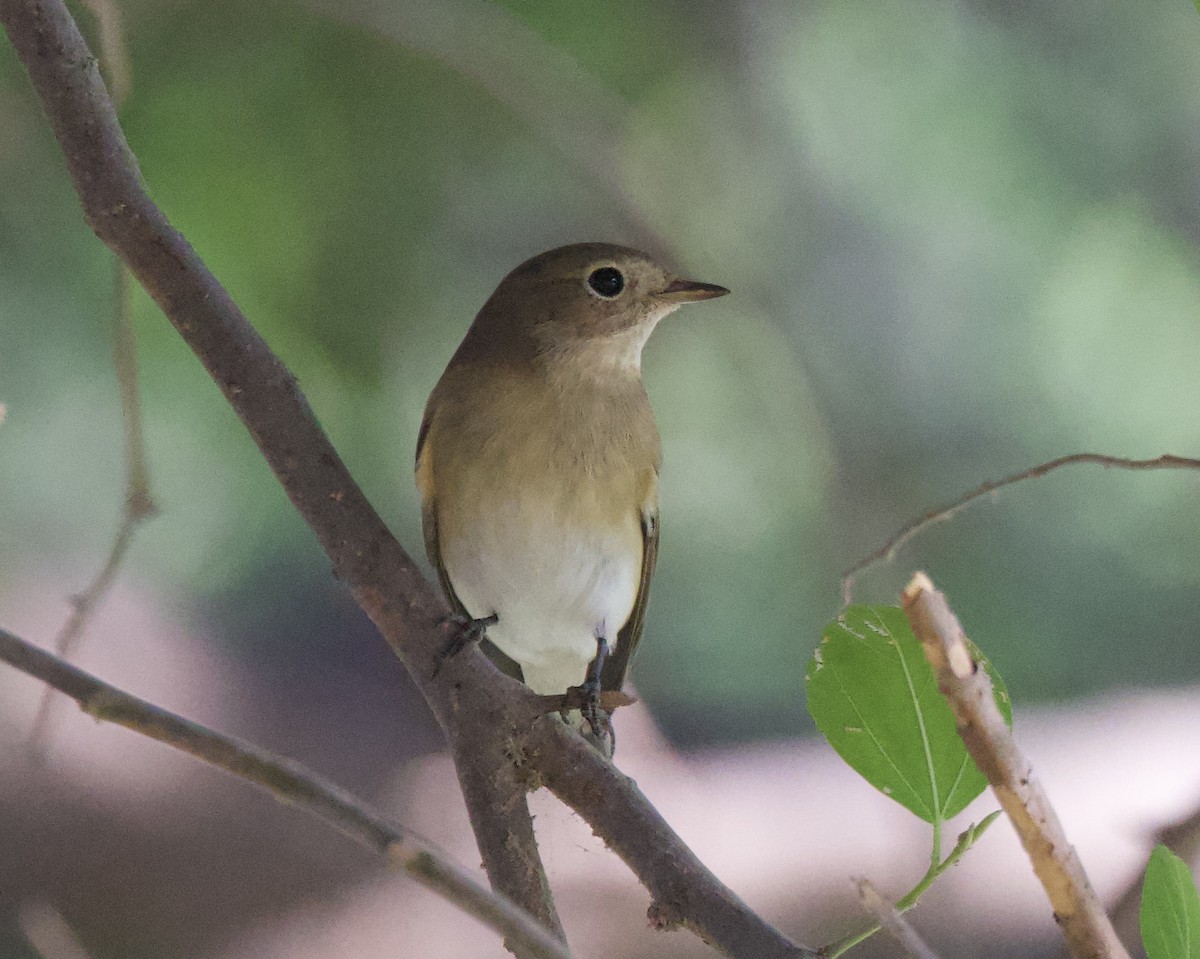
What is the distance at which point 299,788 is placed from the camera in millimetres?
462

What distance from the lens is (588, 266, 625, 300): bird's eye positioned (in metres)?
1.04

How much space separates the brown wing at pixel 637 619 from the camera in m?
1.06

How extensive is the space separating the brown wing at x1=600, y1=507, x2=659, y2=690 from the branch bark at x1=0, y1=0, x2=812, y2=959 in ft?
1.17

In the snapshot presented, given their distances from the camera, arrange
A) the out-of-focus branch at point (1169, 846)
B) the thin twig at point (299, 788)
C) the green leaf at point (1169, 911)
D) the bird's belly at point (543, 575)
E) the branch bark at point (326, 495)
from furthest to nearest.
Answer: the out-of-focus branch at point (1169, 846)
the bird's belly at point (543, 575)
the branch bark at point (326, 495)
the green leaf at point (1169, 911)
the thin twig at point (299, 788)

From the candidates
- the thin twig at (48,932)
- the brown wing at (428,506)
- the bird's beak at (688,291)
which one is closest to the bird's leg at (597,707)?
the brown wing at (428,506)

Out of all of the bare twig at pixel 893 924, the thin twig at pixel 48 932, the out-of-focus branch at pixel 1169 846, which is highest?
the thin twig at pixel 48 932

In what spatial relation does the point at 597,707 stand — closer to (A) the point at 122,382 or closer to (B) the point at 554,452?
(B) the point at 554,452

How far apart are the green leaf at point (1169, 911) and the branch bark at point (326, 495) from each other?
0.91ft

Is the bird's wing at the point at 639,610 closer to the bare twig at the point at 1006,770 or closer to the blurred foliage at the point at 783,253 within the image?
the blurred foliage at the point at 783,253

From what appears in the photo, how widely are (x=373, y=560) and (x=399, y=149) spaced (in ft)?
2.51

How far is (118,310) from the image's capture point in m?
0.95

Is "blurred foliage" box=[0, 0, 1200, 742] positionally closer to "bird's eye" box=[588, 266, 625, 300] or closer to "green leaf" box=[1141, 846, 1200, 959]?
"bird's eye" box=[588, 266, 625, 300]

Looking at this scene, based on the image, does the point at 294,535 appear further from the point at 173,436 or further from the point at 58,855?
the point at 58,855

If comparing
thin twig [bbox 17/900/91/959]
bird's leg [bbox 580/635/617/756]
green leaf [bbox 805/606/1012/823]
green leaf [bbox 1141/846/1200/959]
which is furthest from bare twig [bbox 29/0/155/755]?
green leaf [bbox 1141/846/1200/959]
